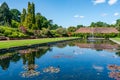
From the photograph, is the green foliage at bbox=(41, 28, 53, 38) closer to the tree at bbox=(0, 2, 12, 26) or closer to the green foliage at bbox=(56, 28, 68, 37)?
the green foliage at bbox=(56, 28, 68, 37)

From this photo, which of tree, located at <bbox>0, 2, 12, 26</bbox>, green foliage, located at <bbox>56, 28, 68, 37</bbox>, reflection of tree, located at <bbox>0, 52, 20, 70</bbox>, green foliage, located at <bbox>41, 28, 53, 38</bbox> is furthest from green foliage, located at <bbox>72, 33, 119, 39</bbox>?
reflection of tree, located at <bbox>0, 52, 20, 70</bbox>

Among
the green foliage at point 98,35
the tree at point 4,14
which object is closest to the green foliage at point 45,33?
the green foliage at point 98,35

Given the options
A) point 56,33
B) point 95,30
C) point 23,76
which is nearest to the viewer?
point 23,76

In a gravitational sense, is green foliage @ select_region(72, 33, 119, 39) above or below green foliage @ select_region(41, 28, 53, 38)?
below

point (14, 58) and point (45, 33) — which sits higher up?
point (45, 33)

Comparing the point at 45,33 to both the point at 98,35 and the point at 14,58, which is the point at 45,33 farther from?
the point at 14,58

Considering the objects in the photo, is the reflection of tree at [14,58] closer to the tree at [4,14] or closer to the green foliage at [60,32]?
the green foliage at [60,32]

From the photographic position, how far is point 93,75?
9.91 m

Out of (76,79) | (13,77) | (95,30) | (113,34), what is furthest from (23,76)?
(95,30)

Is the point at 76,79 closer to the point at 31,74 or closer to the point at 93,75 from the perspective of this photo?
the point at 93,75

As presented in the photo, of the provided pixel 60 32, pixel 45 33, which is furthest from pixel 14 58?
pixel 60 32

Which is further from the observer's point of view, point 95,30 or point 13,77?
point 95,30

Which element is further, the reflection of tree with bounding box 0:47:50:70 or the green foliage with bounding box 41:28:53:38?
the green foliage with bounding box 41:28:53:38

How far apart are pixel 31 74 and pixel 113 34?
61554 mm
